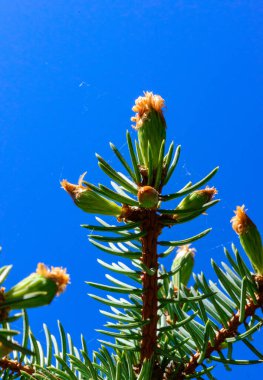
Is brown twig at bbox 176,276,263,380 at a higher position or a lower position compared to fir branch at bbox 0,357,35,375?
higher

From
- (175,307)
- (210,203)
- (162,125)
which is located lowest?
(175,307)

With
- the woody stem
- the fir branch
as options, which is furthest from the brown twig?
the fir branch

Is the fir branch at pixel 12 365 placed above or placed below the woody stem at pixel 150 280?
below

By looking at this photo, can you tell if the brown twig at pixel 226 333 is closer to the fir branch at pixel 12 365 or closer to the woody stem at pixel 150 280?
the woody stem at pixel 150 280

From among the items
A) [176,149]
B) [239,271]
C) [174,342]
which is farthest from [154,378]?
[176,149]

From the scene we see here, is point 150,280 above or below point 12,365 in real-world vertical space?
above

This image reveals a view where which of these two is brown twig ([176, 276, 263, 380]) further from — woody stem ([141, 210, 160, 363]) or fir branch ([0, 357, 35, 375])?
fir branch ([0, 357, 35, 375])

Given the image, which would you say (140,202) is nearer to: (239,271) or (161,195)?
(161,195)

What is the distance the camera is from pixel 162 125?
2.40 ft

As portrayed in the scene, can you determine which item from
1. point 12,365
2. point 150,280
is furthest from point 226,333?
point 12,365

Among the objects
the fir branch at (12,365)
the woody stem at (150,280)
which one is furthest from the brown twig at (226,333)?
the fir branch at (12,365)

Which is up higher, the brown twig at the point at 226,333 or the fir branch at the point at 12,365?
the brown twig at the point at 226,333

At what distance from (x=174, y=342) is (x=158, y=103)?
1.15ft

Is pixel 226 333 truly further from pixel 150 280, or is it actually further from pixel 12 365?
pixel 12 365
